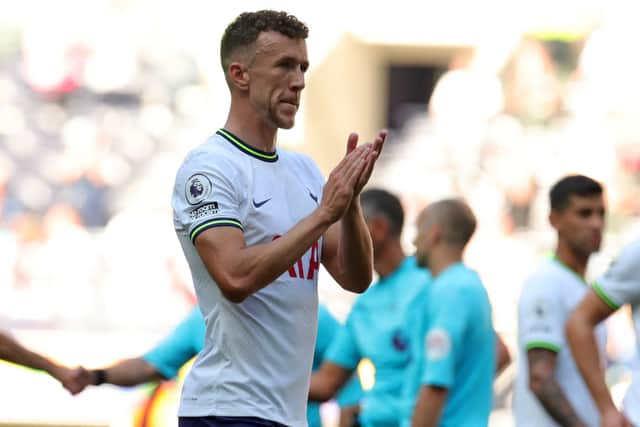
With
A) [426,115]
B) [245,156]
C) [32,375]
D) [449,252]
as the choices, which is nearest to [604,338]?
[449,252]

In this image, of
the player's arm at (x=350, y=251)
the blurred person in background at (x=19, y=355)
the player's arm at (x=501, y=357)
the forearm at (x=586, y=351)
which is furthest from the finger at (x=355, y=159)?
the player's arm at (x=501, y=357)

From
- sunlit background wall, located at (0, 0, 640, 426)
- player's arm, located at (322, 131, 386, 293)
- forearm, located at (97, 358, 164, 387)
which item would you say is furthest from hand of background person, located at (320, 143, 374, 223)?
sunlit background wall, located at (0, 0, 640, 426)

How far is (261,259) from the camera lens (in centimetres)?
377

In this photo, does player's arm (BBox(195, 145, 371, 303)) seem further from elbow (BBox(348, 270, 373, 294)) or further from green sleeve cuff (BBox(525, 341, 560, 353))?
green sleeve cuff (BBox(525, 341, 560, 353))

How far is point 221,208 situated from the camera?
3.88 metres

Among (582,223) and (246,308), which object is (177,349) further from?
(246,308)

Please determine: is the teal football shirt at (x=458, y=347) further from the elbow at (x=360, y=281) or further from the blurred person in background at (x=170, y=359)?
the elbow at (x=360, y=281)

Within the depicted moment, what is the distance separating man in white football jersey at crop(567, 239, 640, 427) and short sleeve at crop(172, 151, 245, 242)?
1.50 metres

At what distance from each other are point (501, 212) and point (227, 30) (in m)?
13.8

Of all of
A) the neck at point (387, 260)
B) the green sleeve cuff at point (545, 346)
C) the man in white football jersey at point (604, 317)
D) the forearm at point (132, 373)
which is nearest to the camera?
the man in white football jersey at point (604, 317)

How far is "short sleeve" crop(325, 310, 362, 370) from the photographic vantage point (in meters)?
6.40

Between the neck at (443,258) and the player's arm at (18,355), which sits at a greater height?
the neck at (443,258)

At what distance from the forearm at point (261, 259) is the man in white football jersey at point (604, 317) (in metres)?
1.43

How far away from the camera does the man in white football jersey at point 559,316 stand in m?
5.62
